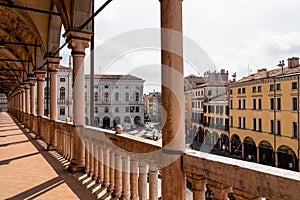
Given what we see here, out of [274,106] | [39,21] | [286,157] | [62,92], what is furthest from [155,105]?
[62,92]

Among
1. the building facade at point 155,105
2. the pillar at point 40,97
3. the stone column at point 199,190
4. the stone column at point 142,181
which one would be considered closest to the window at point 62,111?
the building facade at point 155,105

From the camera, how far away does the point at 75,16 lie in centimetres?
536

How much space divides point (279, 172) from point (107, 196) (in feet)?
8.32

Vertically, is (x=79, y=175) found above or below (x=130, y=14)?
below

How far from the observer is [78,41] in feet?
17.4

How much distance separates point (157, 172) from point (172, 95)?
2.61 ft

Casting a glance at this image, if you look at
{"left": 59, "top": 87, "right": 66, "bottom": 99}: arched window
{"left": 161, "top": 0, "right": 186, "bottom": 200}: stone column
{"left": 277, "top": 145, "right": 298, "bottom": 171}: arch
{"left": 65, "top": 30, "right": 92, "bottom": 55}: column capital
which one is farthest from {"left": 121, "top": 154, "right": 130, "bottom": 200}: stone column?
{"left": 59, "top": 87, "right": 66, "bottom": 99}: arched window

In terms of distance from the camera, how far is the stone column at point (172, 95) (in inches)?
87.7

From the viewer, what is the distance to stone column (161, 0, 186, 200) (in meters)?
2.23

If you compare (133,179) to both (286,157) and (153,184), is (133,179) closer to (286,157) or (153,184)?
(153,184)

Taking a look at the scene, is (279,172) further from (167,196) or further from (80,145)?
(80,145)

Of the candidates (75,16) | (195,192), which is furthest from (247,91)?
(195,192)

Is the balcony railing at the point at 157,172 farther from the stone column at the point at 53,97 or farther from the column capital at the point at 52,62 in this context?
the column capital at the point at 52,62

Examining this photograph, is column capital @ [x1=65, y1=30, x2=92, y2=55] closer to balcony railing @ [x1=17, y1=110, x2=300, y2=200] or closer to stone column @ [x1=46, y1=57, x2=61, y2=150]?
balcony railing @ [x1=17, y1=110, x2=300, y2=200]
